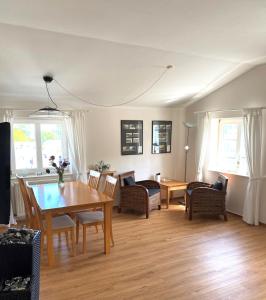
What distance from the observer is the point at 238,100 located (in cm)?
464

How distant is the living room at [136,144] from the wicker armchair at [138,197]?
25 mm

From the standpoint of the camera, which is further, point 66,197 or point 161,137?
point 161,137

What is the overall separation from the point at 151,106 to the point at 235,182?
2314 mm

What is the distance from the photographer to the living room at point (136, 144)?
251 centimetres

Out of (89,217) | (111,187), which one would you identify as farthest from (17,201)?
(111,187)

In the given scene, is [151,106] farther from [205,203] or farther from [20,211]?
[20,211]

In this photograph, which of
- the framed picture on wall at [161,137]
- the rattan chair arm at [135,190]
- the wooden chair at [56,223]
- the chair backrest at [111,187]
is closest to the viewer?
the wooden chair at [56,223]

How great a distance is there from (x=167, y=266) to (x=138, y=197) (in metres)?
1.85

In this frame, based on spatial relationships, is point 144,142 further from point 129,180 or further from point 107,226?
point 107,226

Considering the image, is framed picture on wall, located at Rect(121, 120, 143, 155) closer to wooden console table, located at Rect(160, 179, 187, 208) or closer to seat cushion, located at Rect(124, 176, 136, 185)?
seat cushion, located at Rect(124, 176, 136, 185)

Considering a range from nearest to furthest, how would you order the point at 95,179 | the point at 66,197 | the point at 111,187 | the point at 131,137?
1. the point at 66,197
2. the point at 111,187
3. the point at 95,179
4. the point at 131,137

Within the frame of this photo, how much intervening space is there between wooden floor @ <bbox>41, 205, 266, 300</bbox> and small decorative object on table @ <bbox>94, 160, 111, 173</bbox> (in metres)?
1.19

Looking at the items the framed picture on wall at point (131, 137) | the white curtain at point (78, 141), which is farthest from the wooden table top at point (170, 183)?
the white curtain at point (78, 141)

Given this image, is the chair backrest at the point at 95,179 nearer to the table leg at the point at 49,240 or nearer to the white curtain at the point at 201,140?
the table leg at the point at 49,240
